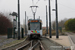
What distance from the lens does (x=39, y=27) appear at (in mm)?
23344

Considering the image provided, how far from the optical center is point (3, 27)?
40.5 m

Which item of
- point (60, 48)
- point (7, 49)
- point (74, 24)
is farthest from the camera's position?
point (74, 24)

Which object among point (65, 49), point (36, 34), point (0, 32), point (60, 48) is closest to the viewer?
point (60, 48)

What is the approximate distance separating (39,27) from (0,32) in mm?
20023

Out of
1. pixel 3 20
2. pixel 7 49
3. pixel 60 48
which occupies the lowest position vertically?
pixel 7 49

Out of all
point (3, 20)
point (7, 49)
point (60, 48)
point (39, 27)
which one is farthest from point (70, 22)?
Answer: point (60, 48)

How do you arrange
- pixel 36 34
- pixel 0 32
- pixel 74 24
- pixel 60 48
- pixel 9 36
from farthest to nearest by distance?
pixel 74 24, pixel 0 32, pixel 9 36, pixel 36 34, pixel 60 48

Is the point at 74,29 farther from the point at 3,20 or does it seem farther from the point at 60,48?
the point at 60,48

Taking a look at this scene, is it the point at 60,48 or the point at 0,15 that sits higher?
the point at 0,15

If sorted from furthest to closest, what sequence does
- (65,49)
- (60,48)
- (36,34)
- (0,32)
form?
(0,32)
(36,34)
(65,49)
(60,48)

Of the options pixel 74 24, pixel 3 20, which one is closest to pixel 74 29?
pixel 74 24

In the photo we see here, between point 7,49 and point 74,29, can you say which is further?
point 74,29

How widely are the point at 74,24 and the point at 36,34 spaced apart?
121 ft

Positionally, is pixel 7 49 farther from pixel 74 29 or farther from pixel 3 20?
pixel 74 29
